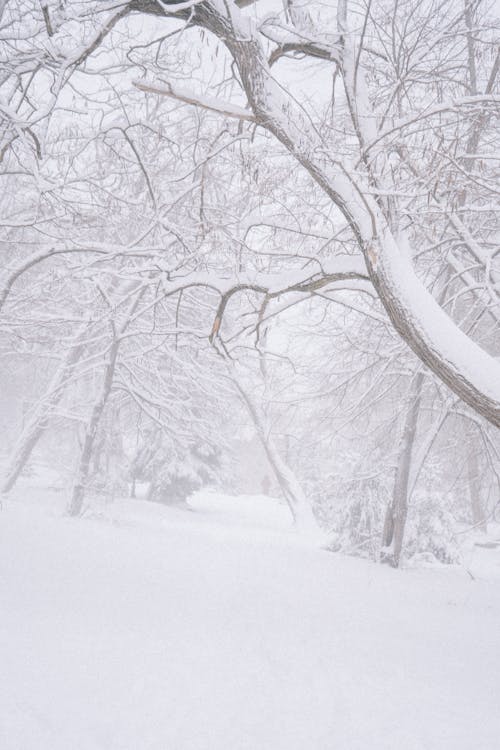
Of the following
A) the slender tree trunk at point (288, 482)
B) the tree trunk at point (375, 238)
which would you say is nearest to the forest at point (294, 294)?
the tree trunk at point (375, 238)

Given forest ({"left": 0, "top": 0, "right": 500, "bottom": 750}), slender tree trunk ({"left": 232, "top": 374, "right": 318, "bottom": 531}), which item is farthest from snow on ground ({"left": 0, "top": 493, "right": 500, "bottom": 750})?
slender tree trunk ({"left": 232, "top": 374, "right": 318, "bottom": 531})

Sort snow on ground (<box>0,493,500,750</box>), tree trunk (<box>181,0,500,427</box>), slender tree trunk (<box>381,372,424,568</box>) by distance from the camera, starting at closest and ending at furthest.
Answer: snow on ground (<box>0,493,500,750</box>) → tree trunk (<box>181,0,500,427</box>) → slender tree trunk (<box>381,372,424,568</box>)

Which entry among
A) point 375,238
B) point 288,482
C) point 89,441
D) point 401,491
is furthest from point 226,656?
point 288,482

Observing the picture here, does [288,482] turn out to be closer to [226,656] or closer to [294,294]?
[294,294]

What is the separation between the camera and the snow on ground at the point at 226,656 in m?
2.40

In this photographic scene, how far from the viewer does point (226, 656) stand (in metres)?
3.21

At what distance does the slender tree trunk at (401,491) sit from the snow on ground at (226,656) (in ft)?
4.15

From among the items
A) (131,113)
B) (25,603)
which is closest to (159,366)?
(131,113)

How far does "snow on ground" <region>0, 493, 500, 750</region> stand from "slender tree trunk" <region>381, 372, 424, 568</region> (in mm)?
1264

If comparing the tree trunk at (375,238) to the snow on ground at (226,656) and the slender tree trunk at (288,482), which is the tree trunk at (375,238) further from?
the slender tree trunk at (288,482)

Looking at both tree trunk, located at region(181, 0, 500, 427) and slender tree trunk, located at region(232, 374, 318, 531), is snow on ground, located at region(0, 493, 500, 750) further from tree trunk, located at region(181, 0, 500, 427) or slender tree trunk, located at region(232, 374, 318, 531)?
slender tree trunk, located at region(232, 374, 318, 531)

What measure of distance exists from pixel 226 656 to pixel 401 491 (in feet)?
14.7

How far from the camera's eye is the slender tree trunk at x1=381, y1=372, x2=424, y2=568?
22.6 ft

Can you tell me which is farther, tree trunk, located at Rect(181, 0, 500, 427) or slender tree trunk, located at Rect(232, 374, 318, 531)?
slender tree trunk, located at Rect(232, 374, 318, 531)
